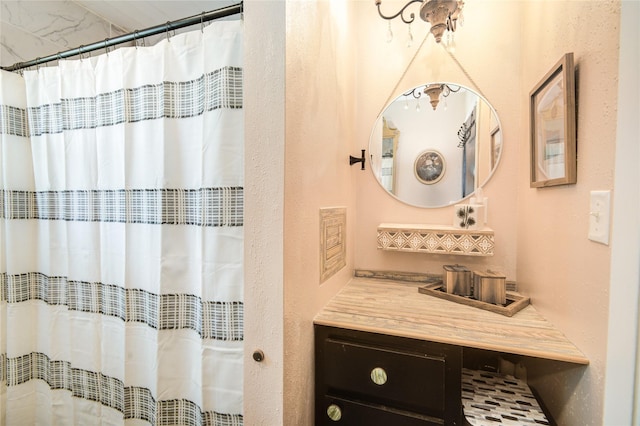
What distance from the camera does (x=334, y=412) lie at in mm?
938

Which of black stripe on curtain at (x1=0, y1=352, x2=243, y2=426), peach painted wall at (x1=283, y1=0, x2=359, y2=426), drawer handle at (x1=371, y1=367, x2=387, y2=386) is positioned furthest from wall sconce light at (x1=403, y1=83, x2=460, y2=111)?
black stripe on curtain at (x1=0, y1=352, x2=243, y2=426)

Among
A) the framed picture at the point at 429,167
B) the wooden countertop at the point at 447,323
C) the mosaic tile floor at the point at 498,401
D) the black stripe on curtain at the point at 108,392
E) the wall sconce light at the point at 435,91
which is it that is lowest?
the black stripe on curtain at the point at 108,392

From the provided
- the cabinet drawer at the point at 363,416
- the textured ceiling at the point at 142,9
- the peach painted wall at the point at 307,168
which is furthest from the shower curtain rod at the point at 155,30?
the cabinet drawer at the point at 363,416

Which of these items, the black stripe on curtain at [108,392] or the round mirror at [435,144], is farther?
the round mirror at [435,144]

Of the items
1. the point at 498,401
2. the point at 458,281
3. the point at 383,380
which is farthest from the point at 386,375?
the point at 458,281

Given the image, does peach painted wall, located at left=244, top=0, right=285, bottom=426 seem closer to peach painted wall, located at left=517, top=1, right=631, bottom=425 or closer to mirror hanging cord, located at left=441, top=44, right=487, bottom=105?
peach painted wall, located at left=517, top=1, right=631, bottom=425

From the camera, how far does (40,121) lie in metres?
1.18

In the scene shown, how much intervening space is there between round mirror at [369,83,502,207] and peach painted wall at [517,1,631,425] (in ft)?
1.01

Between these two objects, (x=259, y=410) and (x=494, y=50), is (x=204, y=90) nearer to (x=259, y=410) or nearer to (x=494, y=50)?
(x=259, y=410)

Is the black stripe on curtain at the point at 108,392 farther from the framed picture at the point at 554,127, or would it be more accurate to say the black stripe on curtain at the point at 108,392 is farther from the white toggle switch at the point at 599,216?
the framed picture at the point at 554,127

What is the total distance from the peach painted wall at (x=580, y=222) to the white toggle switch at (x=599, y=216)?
18mm

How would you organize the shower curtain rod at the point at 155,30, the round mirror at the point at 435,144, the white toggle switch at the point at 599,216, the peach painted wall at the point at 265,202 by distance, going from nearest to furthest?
1. the white toggle switch at the point at 599,216
2. the peach painted wall at the point at 265,202
3. the shower curtain rod at the point at 155,30
4. the round mirror at the point at 435,144

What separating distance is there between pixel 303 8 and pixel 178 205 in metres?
0.78

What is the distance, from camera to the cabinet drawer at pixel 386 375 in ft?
2.75
